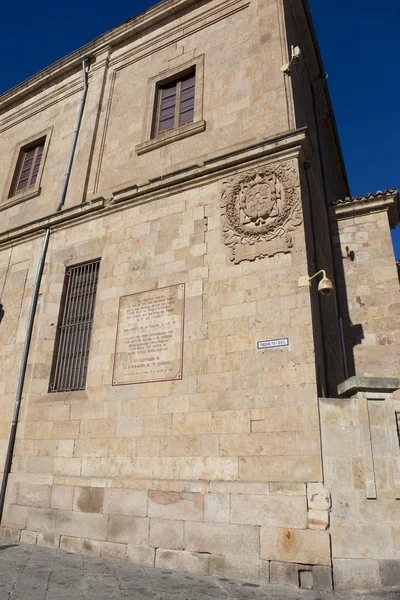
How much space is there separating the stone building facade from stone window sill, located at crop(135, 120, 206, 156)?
49 mm

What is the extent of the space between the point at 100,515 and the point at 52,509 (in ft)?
3.39

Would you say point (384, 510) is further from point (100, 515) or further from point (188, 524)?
point (100, 515)

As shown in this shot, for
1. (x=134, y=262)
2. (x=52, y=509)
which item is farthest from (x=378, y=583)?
(x=134, y=262)

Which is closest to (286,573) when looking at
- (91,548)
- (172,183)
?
(91,548)

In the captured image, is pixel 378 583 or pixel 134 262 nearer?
pixel 378 583

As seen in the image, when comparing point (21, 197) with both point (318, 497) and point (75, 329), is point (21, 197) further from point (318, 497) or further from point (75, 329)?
point (318, 497)

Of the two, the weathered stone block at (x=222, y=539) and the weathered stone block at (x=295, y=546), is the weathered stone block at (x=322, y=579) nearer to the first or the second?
the weathered stone block at (x=295, y=546)

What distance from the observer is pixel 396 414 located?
555cm

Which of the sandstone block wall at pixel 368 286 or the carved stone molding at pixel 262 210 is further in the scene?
the sandstone block wall at pixel 368 286

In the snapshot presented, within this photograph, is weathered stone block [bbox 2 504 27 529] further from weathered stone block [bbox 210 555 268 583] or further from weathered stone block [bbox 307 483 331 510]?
weathered stone block [bbox 307 483 331 510]

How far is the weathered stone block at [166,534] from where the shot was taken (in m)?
5.86

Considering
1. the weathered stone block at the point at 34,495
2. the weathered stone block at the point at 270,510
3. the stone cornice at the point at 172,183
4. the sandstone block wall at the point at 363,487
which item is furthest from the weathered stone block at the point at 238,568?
the stone cornice at the point at 172,183

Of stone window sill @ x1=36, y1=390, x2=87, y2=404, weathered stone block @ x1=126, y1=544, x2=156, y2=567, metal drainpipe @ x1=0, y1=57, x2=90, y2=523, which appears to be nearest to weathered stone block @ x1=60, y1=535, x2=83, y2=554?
weathered stone block @ x1=126, y1=544, x2=156, y2=567

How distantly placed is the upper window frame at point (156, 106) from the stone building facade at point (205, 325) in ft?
0.17
